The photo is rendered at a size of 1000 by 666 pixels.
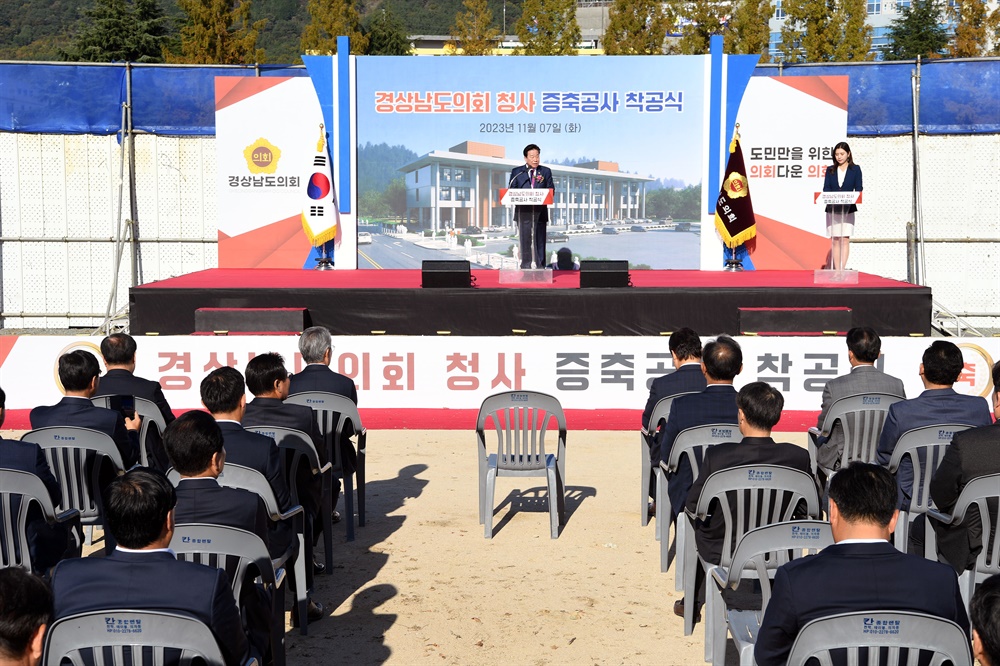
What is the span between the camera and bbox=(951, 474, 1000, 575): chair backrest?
443 centimetres

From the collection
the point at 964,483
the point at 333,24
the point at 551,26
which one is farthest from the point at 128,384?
the point at 551,26

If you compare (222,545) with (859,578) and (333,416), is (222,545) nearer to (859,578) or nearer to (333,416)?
(859,578)

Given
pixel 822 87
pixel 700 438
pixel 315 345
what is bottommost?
pixel 700 438

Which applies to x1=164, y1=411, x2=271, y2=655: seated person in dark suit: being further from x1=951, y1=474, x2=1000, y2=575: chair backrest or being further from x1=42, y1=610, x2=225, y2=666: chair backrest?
x1=951, y1=474, x2=1000, y2=575: chair backrest

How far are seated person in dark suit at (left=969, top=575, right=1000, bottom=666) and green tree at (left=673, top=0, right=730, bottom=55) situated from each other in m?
19.2

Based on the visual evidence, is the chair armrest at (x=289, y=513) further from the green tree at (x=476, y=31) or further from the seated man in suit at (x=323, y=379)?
the green tree at (x=476, y=31)

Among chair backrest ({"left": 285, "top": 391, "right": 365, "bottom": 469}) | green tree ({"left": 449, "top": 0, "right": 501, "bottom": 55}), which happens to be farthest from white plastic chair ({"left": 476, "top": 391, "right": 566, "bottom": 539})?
green tree ({"left": 449, "top": 0, "right": 501, "bottom": 55})

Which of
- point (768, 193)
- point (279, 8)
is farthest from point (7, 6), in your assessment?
point (768, 193)

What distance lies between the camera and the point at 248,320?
10961 millimetres

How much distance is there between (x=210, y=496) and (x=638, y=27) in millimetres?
18487

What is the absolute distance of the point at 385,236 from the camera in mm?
16031

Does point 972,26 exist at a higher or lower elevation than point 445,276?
higher

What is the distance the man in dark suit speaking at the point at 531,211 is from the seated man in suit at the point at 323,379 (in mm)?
5385

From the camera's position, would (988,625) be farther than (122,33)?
No
